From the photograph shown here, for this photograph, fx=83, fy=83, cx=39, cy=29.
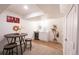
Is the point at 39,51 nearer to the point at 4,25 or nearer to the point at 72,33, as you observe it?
the point at 4,25

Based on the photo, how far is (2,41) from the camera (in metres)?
1.77

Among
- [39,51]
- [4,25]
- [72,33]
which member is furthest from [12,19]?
[39,51]

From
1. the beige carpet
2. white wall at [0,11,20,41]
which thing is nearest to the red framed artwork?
white wall at [0,11,20,41]

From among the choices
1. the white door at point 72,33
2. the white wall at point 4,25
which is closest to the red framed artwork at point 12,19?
the white wall at point 4,25

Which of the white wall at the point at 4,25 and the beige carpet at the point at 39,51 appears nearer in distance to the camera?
the white wall at the point at 4,25

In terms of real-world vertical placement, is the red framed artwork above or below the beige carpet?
above

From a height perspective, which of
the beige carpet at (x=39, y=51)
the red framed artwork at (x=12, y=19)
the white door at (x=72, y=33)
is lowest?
the beige carpet at (x=39, y=51)

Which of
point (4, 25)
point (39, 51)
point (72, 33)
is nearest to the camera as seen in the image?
point (72, 33)

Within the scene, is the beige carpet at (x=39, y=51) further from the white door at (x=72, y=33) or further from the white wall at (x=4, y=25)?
the white door at (x=72, y=33)

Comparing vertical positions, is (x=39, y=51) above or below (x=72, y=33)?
below

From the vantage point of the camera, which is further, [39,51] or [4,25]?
[39,51]

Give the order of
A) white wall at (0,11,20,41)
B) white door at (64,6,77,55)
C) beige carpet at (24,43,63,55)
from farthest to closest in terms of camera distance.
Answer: beige carpet at (24,43,63,55) → white wall at (0,11,20,41) → white door at (64,6,77,55)

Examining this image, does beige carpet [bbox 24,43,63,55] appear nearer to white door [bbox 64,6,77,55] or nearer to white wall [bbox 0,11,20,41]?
white wall [bbox 0,11,20,41]
